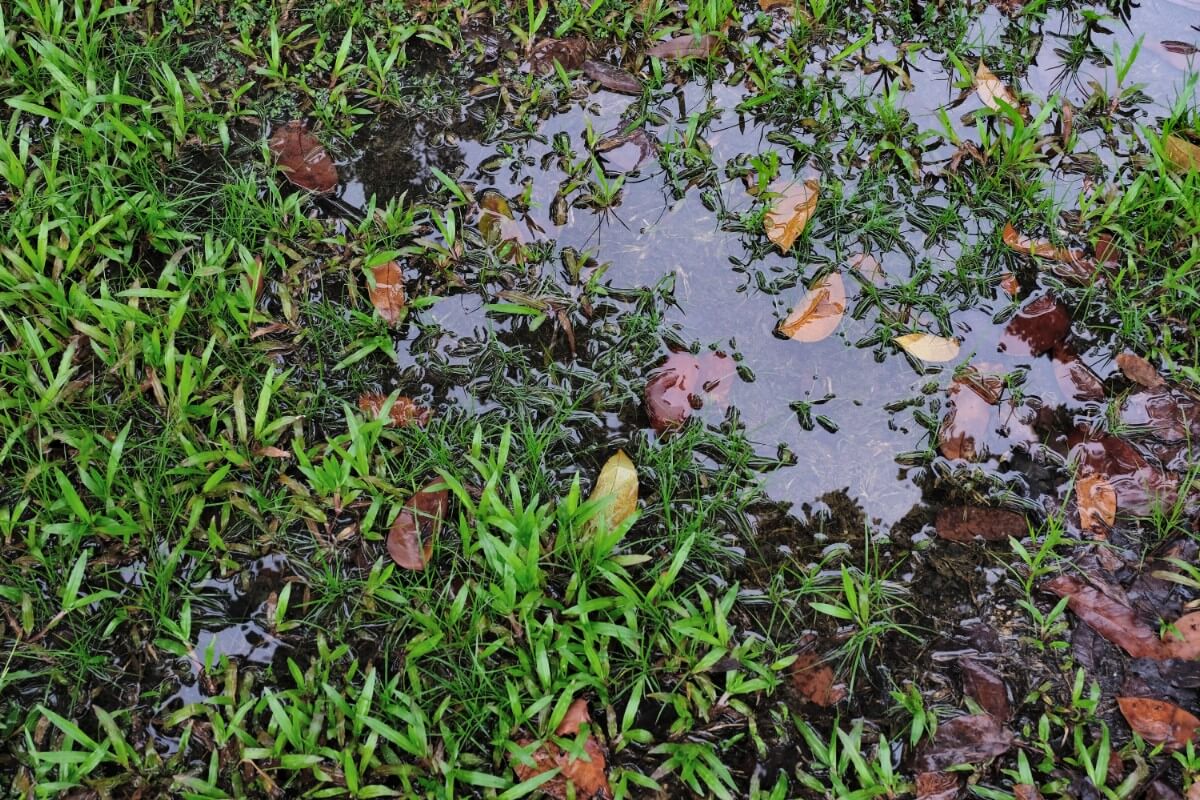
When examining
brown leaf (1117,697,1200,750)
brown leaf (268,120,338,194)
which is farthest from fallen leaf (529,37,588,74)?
brown leaf (1117,697,1200,750)

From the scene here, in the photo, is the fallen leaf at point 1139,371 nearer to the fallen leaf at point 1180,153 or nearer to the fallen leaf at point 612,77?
the fallen leaf at point 1180,153

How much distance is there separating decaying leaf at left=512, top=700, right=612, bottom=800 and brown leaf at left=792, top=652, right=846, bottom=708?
0.50m

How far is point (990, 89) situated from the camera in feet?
9.72

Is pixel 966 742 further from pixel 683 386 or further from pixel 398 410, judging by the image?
pixel 398 410

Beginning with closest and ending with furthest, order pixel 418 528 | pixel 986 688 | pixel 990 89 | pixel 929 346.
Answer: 1. pixel 986 688
2. pixel 418 528
3. pixel 929 346
4. pixel 990 89

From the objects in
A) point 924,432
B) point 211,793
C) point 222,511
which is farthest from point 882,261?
point 211,793

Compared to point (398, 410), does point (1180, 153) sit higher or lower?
higher

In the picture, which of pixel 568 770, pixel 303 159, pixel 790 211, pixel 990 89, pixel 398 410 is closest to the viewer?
pixel 568 770

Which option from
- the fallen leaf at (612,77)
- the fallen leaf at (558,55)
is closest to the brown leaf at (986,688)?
the fallen leaf at (612,77)

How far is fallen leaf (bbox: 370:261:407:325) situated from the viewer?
250cm

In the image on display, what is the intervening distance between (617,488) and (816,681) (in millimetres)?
664

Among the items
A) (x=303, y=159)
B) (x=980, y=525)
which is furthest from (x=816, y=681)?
(x=303, y=159)

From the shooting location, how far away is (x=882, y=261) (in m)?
2.63

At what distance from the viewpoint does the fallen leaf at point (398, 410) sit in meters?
2.35
